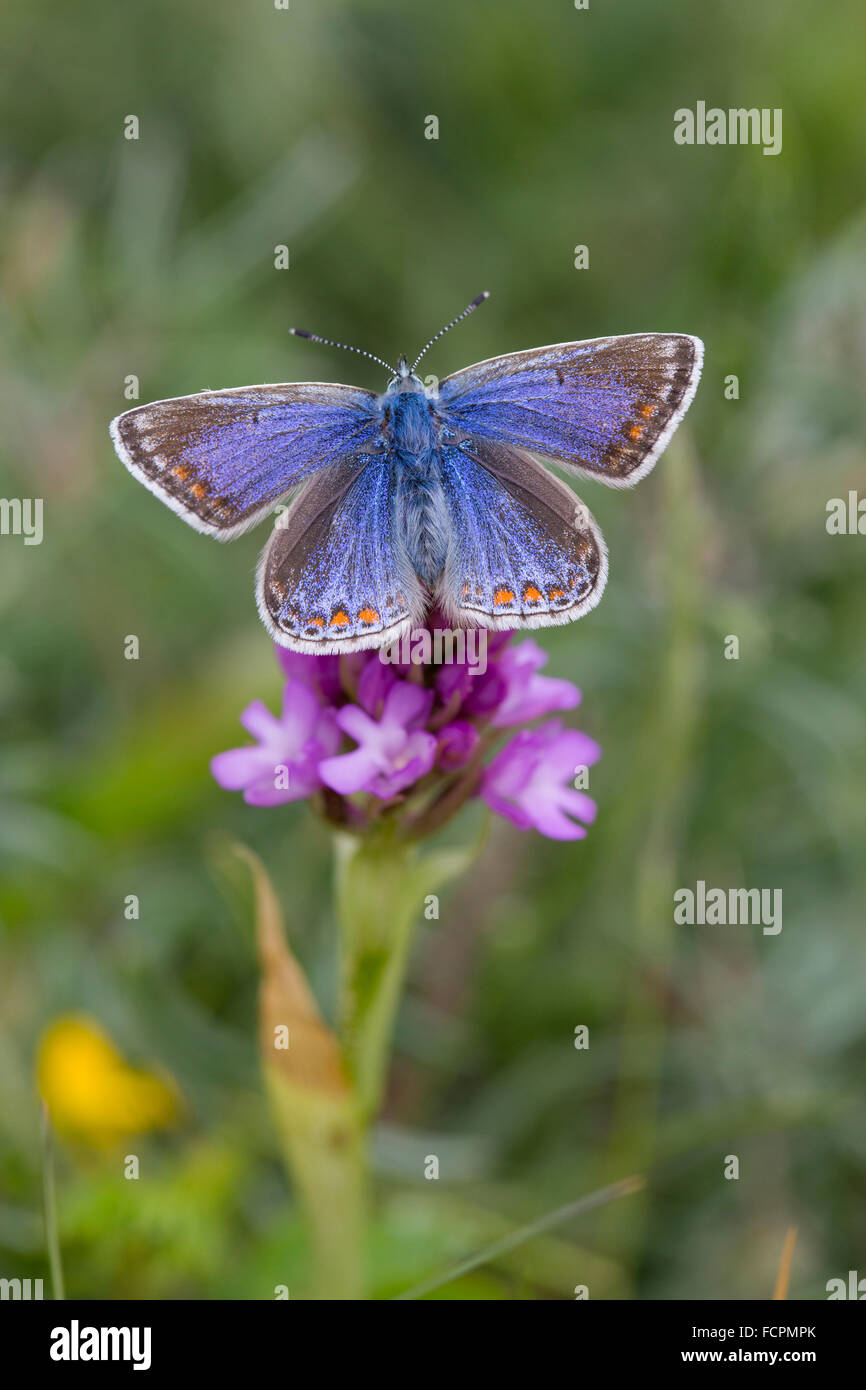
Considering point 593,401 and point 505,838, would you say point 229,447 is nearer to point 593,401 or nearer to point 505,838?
point 593,401

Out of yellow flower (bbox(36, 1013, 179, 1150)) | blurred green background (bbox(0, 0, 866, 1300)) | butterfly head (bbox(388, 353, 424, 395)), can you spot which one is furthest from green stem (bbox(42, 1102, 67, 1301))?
butterfly head (bbox(388, 353, 424, 395))

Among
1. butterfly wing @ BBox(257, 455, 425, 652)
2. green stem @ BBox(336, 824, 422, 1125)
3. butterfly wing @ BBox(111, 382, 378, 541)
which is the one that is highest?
butterfly wing @ BBox(111, 382, 378, 541)

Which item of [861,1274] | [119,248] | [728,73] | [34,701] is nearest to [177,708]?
[34,701]

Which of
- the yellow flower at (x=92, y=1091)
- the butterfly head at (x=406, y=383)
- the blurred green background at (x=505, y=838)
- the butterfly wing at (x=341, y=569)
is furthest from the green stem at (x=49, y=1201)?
the butterfly head at (x=406, y=383)

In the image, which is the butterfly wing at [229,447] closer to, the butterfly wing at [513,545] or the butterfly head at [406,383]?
the butterfly head at [406,383]

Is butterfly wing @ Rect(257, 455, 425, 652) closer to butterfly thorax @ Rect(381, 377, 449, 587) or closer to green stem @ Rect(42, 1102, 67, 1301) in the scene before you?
butterfly thorax @ Rect(381, 377, 449, 587)

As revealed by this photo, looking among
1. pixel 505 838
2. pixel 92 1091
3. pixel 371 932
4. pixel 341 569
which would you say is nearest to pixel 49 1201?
pixel 371 932
